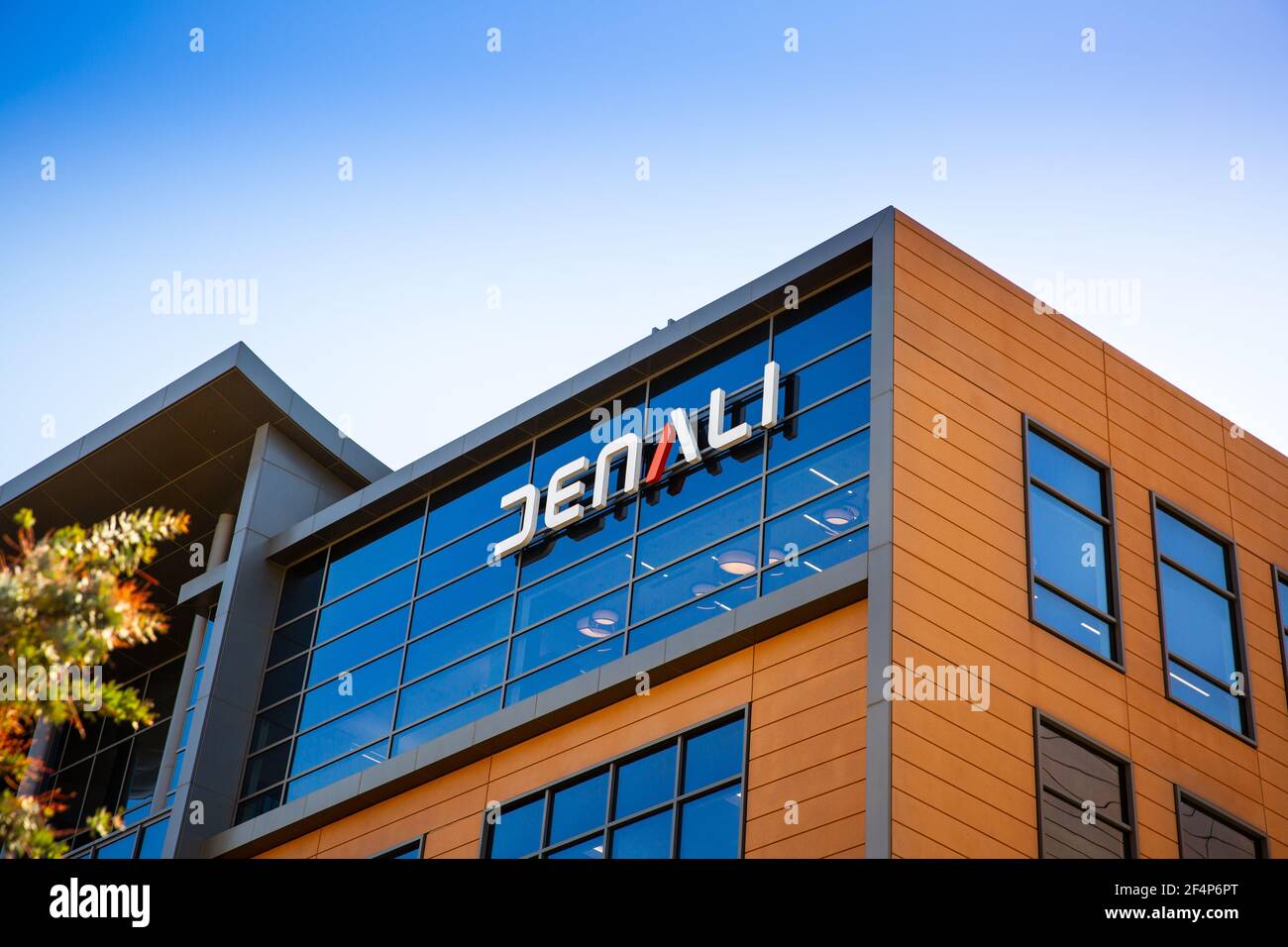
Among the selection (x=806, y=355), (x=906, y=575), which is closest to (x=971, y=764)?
(x=906, y=575)

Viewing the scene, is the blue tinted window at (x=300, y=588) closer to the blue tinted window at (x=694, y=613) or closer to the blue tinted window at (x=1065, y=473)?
the blue tinted window at (x=694, y=613)

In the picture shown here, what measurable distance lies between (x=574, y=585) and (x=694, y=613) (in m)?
2.68

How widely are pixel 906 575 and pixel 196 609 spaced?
16228 mm

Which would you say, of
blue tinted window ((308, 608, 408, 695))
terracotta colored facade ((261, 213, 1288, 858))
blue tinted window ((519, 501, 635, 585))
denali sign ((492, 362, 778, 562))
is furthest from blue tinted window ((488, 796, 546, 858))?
blue tinted window ((308, 608, 408, 695))

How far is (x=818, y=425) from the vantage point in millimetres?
23859

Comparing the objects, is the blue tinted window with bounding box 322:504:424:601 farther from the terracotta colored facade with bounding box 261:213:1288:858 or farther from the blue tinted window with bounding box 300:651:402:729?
the terracotta colored facade with bounding box 261:213:1288:858

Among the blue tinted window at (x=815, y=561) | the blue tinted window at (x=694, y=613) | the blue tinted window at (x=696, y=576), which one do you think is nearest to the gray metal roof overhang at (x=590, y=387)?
the blue tinted window at (x=696, y=576)

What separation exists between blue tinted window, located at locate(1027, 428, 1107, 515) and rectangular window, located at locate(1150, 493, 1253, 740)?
1.16 metres

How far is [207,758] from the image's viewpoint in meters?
29.5

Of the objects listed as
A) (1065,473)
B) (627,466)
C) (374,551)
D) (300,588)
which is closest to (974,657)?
(1065,473)

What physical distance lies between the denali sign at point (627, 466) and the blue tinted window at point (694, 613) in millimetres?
2280

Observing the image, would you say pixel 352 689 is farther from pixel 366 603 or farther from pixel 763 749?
pixel 763 749
